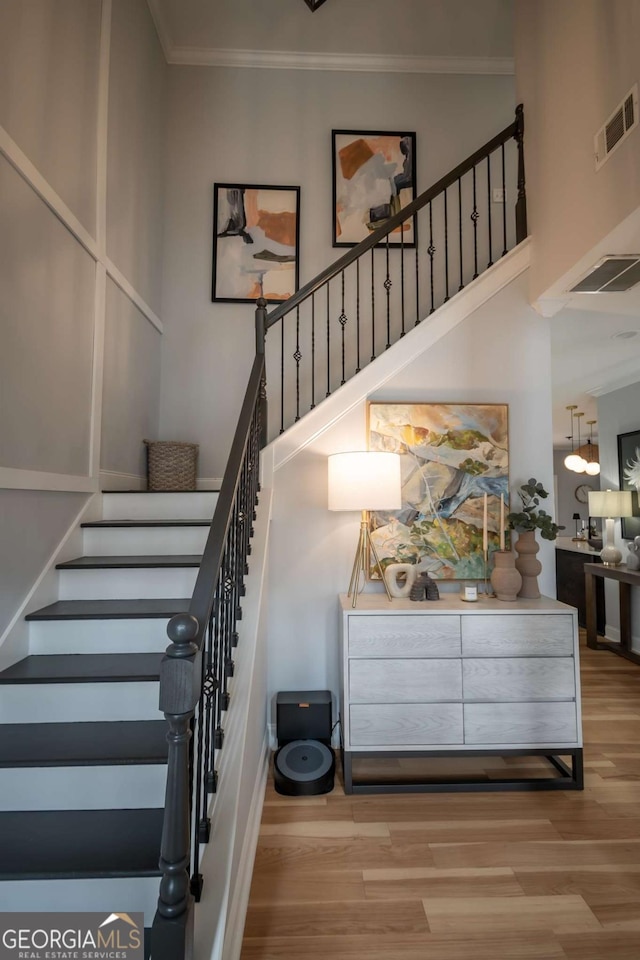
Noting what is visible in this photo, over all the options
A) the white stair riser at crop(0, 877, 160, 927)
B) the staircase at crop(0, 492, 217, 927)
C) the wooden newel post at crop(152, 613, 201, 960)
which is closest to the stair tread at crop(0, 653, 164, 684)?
the staircase at crop(0, 492, 217, 927)

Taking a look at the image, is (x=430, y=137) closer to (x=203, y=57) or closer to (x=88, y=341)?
(x=203, y=57)

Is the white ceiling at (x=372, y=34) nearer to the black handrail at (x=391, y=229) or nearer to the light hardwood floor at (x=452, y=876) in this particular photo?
the black handrail at (x=391, y=229)

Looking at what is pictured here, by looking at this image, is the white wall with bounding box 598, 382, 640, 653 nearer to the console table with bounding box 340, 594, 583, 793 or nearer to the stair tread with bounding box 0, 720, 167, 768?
the console table with bounding box 340, 594, 583, 793

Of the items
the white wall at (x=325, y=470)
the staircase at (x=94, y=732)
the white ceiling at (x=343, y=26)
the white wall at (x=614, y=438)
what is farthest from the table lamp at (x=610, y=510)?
the staircase at (x=94, y=732)

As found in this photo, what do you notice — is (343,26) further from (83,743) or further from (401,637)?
(83,743)

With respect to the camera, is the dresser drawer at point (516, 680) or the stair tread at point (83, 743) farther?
the dresser drawer at point (516, 680)

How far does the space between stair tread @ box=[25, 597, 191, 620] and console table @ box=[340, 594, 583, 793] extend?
879 millimetres

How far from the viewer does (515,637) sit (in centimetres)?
255

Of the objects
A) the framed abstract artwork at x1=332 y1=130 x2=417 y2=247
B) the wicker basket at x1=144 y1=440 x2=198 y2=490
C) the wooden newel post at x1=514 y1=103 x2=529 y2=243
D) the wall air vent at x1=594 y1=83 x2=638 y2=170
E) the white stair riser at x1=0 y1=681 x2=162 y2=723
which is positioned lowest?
the white stair riser at x1=0 y1=681 x2=162 y2=723

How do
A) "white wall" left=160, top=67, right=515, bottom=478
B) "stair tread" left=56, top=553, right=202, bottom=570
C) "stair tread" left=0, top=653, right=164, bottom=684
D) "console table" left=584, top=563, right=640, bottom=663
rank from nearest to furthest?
"stair tread" left=0, top=653, right=164, bottom=684
"stair tread" left=56, top=553, right=202, bottom=570
"white wall" left=160, top=67, right=515, bottom=478
"console table" left=584, top=563, right=640, bottom=663

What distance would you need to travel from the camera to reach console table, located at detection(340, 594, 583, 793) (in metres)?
2.50

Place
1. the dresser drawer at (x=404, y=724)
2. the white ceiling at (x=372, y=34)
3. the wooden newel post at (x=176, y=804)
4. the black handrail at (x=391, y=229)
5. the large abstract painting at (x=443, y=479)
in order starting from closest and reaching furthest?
the wooden newel post at (x=176, y=804)
the dresser drawer at (x=404, y=724)
the black handrail at (x=391, y=229)
the large abstract painting at (x=443, y=479)
the white ceiling at (x=372, y=34)

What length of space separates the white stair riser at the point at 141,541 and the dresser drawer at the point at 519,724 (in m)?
1.62

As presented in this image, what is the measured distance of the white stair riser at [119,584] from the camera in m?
2.29
